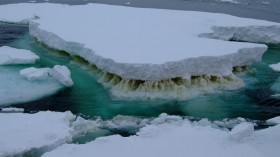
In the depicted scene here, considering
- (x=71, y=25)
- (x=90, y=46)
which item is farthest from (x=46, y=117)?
(x=71, y=25)

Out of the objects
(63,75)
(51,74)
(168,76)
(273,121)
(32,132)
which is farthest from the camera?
(51,74)

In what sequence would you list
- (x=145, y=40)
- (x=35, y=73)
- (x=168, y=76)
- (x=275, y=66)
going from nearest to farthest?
(x=168, y=76), (x=35, y=73), (x=145, y=40), (x=275, y=66)

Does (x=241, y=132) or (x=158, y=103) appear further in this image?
(x=158, y=103)

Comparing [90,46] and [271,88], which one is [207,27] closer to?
[271,88]

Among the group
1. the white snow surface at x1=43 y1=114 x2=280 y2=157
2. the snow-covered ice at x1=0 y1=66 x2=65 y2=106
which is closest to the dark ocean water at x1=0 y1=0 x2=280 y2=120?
the snow-covered ice at x1=0 y1=66 x2=65 y2=106

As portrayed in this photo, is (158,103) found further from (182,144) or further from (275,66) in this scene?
(275,66)

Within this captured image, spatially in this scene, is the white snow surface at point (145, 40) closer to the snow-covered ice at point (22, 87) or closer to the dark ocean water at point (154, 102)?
the dark ocean water at point (154, 102)

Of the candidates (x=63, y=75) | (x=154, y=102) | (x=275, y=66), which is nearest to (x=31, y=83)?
(x=63, y=75)
